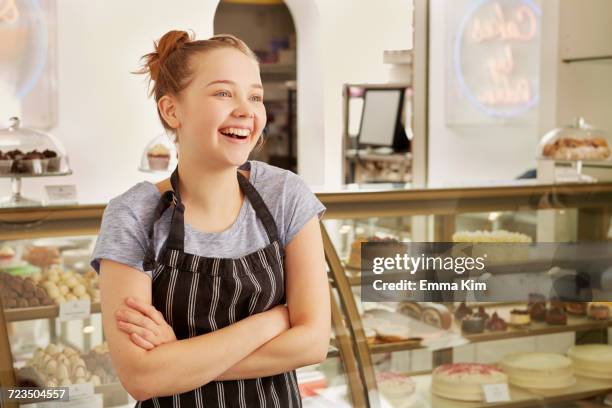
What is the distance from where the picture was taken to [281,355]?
142cm

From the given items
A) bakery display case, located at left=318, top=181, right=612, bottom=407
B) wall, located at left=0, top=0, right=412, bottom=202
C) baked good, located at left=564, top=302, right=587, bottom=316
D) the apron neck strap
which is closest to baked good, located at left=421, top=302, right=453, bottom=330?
bakery display case, located at left=318, top=181, right=612, bottom=407

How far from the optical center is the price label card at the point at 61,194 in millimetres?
2541

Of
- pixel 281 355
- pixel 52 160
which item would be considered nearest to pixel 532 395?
pixel 281 355

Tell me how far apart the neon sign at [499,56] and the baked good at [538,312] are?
8.51 ft

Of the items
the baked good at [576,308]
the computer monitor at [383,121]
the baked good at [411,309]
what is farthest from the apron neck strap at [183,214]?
the computer monitor at [383,121]

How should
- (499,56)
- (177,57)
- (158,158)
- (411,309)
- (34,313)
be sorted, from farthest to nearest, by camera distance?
(499,56) → (158,158) → (411,309) → (34,313) → (177,57)

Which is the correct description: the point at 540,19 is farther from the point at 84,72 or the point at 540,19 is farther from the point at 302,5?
the point at 84,72

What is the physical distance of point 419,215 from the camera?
287cm

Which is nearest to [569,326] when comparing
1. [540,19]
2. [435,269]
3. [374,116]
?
[435,269]

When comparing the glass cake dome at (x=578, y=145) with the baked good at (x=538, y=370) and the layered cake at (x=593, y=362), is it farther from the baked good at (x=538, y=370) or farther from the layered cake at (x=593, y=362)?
the baked good at (x=538, y=370)

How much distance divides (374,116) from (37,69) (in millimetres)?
3312

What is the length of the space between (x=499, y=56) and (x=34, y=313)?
3.97 metres

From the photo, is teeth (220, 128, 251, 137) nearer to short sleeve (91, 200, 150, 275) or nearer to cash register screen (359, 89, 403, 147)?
short sleeve (91, 200, 150, 275)

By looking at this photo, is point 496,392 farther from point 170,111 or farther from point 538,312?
point 170,111
